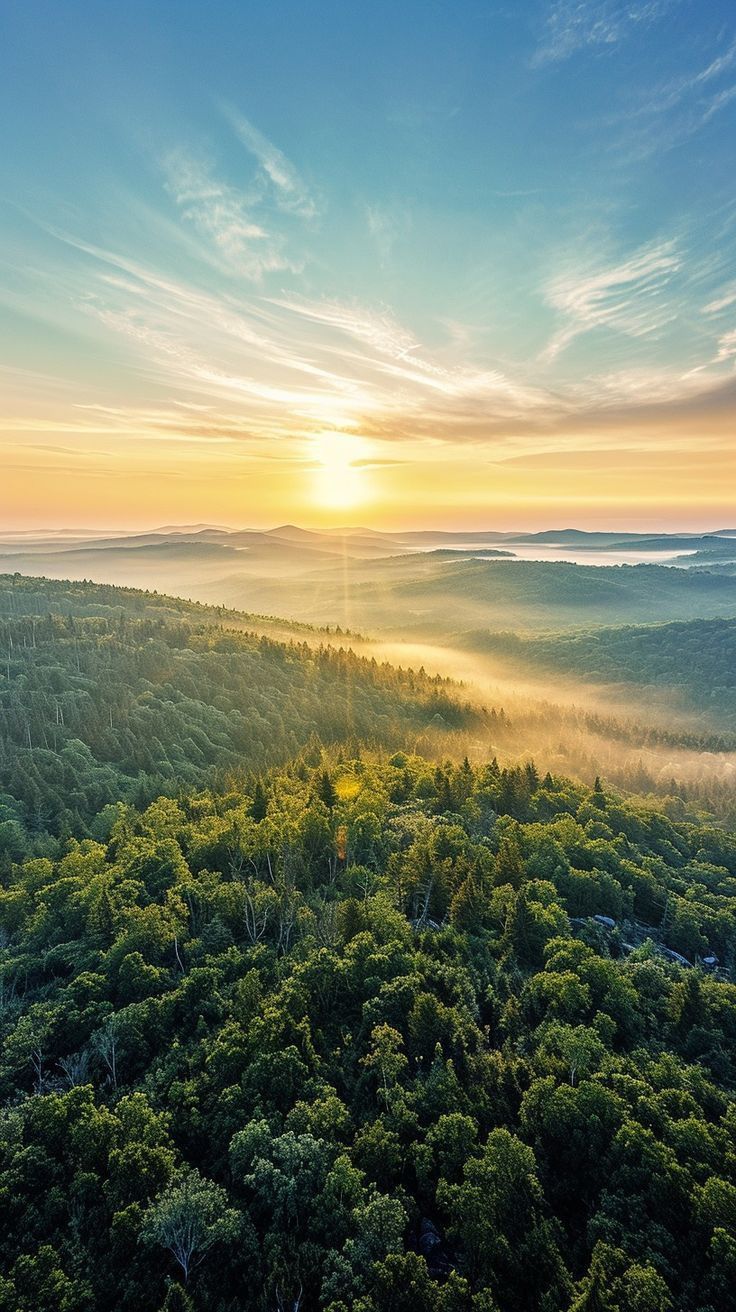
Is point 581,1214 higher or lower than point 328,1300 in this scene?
lower

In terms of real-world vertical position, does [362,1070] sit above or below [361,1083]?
below

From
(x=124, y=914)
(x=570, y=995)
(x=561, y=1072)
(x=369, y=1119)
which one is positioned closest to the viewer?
(x=369, y=1119)

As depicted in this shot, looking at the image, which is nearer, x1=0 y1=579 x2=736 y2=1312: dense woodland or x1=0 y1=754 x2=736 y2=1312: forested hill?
x1=0 y1=754 x2=736 y2=1312: forested hill

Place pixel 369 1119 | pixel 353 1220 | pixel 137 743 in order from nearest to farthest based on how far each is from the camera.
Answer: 1. pixel 353 1220
2. pixel 369 1119
3. pixel 137 743

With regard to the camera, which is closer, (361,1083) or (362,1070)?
(361,1083)

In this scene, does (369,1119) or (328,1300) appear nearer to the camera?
(328,1300)

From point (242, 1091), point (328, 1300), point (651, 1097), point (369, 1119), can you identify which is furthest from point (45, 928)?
point (651, 1097)

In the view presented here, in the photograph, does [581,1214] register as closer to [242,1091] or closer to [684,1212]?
[684,1212]

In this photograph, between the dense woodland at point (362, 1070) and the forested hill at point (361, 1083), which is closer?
the forested hill at point (361, 1083)
